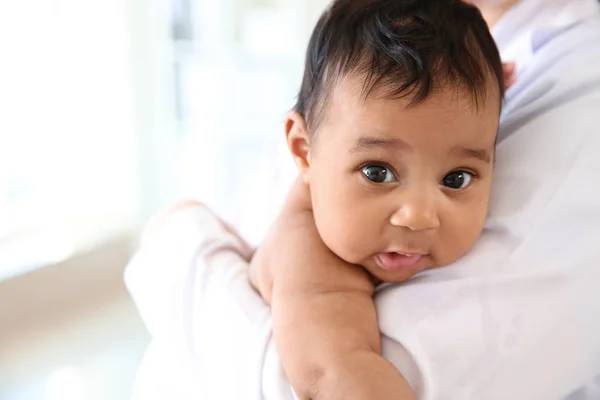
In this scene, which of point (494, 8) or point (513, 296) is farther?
point (494, 8)

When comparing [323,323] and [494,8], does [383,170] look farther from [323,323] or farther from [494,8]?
[494,8]

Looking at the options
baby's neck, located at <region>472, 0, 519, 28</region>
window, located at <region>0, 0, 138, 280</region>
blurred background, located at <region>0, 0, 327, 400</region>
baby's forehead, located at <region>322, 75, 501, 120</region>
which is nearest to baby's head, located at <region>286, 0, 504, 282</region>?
baby's forehead, located at <region>322, 75, 501, 120</region>

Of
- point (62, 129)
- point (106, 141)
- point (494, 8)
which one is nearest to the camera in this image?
point (494, 8)

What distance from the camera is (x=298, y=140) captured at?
82cm

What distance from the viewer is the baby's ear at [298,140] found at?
0.81 meters

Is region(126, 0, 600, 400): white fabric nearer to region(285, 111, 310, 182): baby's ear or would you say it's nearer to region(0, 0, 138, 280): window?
region(285, 111, 310, 182): baby's ear

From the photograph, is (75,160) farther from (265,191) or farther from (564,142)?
(564,142)

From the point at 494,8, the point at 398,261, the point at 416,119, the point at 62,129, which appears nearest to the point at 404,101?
the point at 416,119

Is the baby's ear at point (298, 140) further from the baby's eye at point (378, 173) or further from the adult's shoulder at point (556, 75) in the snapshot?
the adult's shoulder at point (556, 75)

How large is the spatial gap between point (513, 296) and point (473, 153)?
151 mm

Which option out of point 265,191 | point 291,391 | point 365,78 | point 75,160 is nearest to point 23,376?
point 75,160

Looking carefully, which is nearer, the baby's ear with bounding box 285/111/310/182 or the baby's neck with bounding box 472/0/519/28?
the baby's ear with bounding box 285/111/310/182

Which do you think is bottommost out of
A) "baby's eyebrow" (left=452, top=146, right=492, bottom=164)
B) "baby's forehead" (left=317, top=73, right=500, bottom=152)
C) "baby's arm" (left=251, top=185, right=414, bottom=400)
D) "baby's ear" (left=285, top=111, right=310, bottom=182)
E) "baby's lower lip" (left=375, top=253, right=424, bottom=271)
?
"baby's arm" (left=251, top=185, right=414, bottom=400)

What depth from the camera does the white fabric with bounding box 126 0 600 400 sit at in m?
0.63
